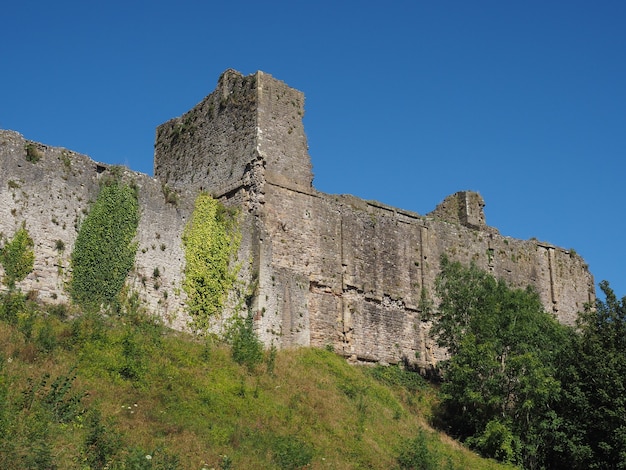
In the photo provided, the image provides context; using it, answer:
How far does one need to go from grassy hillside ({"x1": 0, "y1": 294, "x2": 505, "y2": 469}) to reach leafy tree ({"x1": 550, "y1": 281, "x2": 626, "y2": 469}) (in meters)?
3.10

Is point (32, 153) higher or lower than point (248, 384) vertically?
higher

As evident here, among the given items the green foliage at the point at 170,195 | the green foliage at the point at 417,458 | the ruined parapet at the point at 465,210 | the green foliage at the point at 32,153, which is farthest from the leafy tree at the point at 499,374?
the green foliage at the point at 32,153

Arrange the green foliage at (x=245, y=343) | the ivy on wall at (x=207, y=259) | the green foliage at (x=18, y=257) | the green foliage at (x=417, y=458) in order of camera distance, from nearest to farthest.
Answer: the green foliage at (x=417, y=458)
the green foliage at (x=18, y=257)
the green foliage at (x=245, y=343)
the ivy on wall at (x=207, y=259)

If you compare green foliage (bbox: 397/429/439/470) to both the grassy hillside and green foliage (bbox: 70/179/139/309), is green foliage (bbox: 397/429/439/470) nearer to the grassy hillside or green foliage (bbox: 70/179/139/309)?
the grassy hillside

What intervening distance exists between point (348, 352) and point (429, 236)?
7.02 metres

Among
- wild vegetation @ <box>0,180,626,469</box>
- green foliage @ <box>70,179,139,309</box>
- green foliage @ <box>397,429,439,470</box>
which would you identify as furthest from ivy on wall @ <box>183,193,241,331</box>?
green foliage @ <box>397,429,439,470</box>

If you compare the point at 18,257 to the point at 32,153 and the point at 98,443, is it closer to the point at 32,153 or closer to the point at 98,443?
the point at 32,153

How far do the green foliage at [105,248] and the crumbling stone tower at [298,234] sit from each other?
430cm

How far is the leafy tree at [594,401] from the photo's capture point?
87.9 feet

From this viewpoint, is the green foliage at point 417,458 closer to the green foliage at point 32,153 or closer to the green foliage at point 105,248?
the green foliage at point 105,248

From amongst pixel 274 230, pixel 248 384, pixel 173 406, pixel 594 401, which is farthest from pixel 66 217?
pixel 594 401

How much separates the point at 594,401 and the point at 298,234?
10.6 metres

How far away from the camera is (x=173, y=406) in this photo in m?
20.1

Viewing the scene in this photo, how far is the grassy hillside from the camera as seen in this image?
16516 mm
